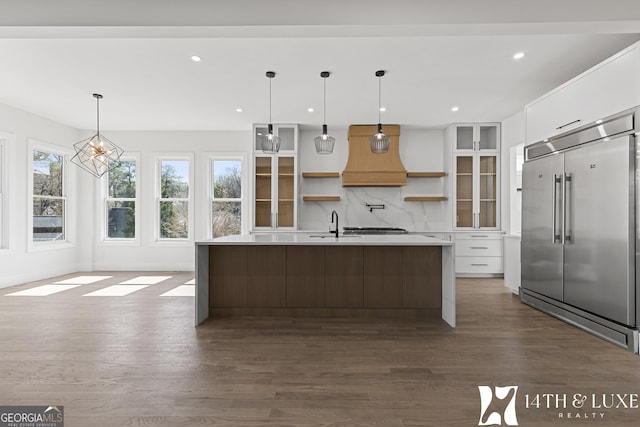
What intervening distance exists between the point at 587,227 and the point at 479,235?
2828 mm

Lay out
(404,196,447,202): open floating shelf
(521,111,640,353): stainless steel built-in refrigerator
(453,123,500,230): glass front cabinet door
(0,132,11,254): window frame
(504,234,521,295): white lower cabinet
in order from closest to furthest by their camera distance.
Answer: (521,111,640,353): stainless steel built-in refrigerator, (504,234,521,295): white lower cabinet, (0,132,11,254): window frame, (453,123,500,230): glass front cabinet door, (404,196,447,202): open floating shelf

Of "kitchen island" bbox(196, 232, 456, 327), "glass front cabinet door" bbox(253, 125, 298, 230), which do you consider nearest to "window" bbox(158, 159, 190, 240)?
"glass front cabinet door" bbox(253, 125, 298, 230)

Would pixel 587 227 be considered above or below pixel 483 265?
above

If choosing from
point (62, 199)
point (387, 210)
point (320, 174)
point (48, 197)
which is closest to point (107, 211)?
point (62, 199)

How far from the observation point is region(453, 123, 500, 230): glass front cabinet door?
5971mm

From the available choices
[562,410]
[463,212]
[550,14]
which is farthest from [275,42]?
[463,212]

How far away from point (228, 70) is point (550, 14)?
302 cm

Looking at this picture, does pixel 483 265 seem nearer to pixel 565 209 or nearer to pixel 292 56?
pixel 565 209

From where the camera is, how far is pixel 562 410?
1.88 m

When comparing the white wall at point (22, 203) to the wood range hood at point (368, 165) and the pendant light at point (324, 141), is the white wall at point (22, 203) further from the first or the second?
the wood range hood at point (368, 165)

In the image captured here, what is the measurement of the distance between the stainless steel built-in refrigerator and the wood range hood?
2299mm

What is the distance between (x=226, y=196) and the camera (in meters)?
6.78

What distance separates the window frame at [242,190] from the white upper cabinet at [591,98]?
15.7 feet

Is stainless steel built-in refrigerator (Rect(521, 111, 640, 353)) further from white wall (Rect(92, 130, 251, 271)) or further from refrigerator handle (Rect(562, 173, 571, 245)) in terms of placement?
white wall (Rect(92, 130, 251, 271))
